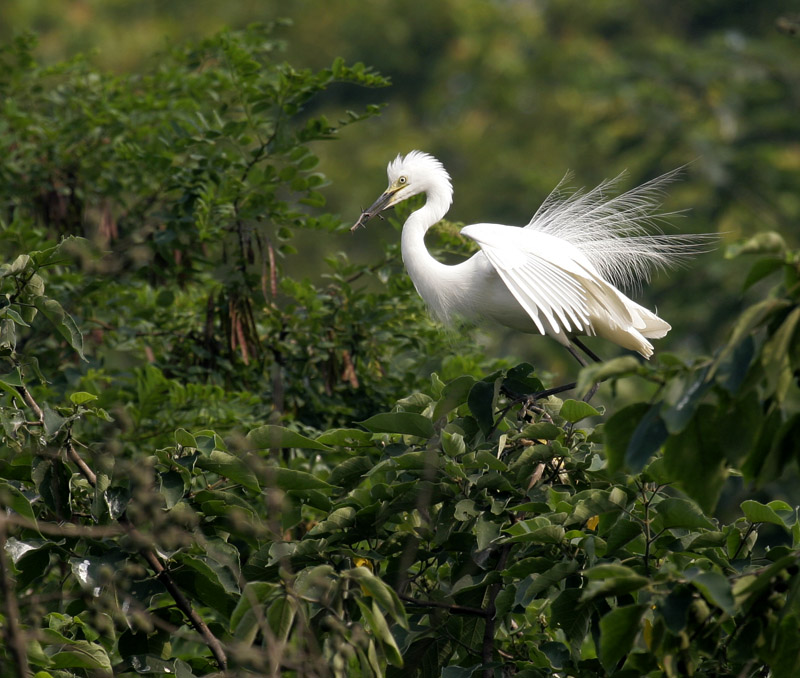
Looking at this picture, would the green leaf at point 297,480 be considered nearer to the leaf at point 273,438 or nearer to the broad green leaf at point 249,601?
the leaf at point 273,438

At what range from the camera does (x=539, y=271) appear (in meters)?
3.13

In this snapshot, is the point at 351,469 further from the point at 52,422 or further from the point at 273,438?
the point at 52,422

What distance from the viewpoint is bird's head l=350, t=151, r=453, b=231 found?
12.5 feet

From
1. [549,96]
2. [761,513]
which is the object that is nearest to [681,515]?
[761,513]

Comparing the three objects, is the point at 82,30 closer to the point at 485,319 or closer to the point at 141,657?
the point at 485,319

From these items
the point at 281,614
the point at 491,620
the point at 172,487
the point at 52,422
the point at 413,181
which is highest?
the point at 413,181

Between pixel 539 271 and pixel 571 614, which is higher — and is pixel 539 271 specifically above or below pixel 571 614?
above

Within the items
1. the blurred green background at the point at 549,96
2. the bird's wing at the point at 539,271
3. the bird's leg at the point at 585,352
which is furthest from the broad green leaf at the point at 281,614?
the blurred green background at the point at 549,96

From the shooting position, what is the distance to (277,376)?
3648 millimetres

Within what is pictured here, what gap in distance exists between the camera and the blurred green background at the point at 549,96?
12.3m

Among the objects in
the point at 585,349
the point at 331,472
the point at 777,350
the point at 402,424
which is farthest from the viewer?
the point at 585,349

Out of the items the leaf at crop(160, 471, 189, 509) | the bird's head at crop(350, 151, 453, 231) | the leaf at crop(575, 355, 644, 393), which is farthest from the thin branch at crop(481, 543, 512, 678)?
the bird's head at crop(350, 151, 453, 231)

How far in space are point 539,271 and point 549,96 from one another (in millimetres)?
16133

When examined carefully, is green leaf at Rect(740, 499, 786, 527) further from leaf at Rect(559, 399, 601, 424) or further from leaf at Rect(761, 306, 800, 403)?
leaf at Rect(761, 306, 800, 403)
